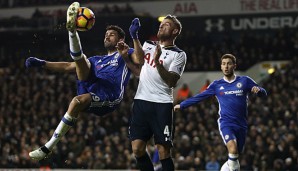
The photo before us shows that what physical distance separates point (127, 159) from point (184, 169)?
2209mm

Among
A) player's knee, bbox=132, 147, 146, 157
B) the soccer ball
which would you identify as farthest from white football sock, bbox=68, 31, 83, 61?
player's knee, bbox=132, 147, 146, 157

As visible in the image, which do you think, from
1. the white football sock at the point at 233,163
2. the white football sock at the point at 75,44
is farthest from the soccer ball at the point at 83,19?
the white football sock at the point at 233,163

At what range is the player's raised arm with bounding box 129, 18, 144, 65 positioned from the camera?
32.6ft

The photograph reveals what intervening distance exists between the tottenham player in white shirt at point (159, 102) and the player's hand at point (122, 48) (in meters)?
0.32

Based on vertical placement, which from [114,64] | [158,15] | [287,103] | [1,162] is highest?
[158,15]

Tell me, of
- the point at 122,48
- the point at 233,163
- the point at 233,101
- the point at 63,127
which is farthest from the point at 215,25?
the point at 122,48

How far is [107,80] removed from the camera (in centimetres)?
1118

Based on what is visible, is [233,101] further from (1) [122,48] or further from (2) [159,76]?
(1) [122,48]

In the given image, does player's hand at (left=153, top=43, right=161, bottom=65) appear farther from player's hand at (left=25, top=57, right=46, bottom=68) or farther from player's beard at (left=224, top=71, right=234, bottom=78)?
player's beard at (left=224, top=71, right=234, bottom=78)

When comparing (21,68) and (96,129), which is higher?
(21,68)

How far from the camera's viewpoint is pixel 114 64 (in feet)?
37.0

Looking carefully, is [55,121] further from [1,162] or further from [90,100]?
[90,100]

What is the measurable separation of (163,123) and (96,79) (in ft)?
5.76

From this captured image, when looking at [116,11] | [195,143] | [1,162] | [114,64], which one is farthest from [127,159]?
[116,11]
